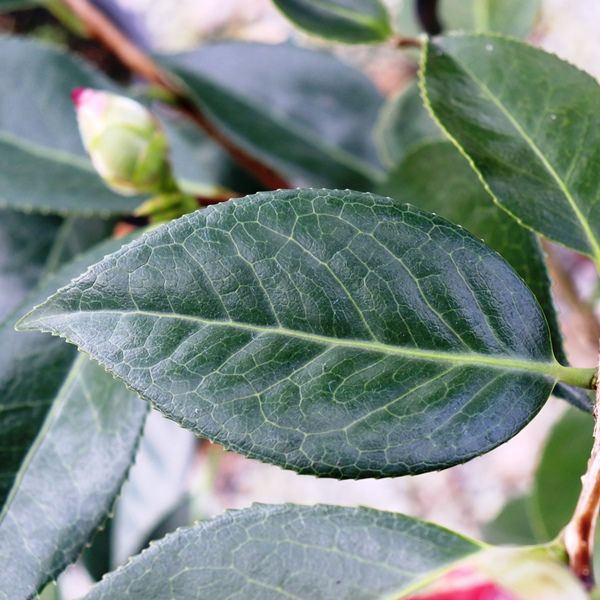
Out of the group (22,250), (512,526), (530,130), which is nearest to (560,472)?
(512,526)

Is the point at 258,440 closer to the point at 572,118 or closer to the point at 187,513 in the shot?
the point at 572,118

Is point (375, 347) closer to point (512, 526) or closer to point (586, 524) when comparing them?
point (586, 524)

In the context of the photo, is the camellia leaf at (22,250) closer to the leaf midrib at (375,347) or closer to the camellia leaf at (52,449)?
the camellia leaf at (52,449)

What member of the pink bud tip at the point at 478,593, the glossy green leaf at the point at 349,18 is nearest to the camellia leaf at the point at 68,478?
the pink bud tip at the point at 478,593

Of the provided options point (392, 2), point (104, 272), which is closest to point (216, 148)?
point (104, 272)

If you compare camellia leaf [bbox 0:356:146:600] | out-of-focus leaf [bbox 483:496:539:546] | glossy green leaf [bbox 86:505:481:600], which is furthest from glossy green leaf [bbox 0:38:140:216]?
out-of-focus leaf [bbox 483:496:539:546]

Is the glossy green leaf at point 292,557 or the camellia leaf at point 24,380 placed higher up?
the glossy green leaf at point 292,557

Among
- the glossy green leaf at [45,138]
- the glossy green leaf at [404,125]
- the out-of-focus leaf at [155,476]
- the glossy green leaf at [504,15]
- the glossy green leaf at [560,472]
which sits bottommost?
the out-of-focus leaf at [155,476]

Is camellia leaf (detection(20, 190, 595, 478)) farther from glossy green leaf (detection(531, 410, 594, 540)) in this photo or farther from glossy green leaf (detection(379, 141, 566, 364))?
glossy green leaf (detection(531, 410, 594, 540))
